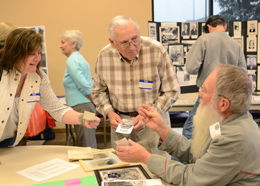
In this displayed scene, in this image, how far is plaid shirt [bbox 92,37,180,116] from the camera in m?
2.30

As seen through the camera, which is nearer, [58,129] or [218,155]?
[218,155]

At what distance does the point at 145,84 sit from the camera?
90.7 inches

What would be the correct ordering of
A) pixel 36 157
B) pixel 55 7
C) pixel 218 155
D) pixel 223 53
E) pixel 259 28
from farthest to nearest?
pixel 55 7, pixel 259 28, pixel 223 53, pixel 36 157, pixel 218 155

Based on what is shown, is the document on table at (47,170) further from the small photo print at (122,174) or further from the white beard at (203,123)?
the white beard at (203,123)

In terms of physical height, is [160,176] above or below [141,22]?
below

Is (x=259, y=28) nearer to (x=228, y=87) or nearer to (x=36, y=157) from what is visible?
(x=228, y=87)

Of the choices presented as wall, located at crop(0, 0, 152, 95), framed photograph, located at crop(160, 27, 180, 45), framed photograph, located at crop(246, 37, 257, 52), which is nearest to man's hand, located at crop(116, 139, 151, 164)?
framed photograph, located at crop(160, 27, 180, 45)

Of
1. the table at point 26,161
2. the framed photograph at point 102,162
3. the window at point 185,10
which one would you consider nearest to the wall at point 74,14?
the window at point 185,10

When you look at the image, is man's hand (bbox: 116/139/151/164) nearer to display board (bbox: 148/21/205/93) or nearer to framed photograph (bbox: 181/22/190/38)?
display board (bbox: 148/21/205/93)

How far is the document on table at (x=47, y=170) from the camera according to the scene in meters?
1.66

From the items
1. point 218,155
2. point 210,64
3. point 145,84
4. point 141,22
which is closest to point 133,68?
point 145,84

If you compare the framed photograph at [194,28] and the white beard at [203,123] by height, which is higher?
the framed photograph at [194,28]

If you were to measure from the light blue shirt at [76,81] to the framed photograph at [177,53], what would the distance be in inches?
80.5

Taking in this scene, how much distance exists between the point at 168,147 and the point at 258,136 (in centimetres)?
60
